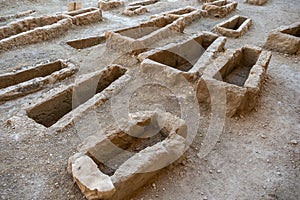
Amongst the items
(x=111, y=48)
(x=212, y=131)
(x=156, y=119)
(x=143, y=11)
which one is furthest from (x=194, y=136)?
(x=143, y=11)

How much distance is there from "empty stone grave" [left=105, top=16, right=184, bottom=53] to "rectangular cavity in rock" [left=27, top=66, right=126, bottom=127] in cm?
105

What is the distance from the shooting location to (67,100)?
6.07 m

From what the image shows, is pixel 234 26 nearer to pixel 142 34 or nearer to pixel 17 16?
pixel 142 34

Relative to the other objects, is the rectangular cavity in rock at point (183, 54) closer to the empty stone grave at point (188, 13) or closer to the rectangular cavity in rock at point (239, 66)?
the rectangular cavity in rock at point (239, 66)

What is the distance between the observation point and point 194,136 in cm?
512

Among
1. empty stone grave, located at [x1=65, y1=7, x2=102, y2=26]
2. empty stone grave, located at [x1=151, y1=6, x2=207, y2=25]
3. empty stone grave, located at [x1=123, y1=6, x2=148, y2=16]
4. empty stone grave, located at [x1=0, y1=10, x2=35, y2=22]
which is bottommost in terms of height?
empty stone grave, located at [x1=0, y1=10, x2=35, y2=22]

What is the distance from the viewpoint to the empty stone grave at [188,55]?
21.5 ft

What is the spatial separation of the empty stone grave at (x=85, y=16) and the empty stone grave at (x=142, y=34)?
211 centimetres

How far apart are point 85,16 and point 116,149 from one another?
22.7ft

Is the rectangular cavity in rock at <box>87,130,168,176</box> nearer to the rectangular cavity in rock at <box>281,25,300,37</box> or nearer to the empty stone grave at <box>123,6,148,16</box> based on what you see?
the rectangular cavity in rock at <box>281,25,300,37</box>

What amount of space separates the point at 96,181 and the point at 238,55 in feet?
16.2

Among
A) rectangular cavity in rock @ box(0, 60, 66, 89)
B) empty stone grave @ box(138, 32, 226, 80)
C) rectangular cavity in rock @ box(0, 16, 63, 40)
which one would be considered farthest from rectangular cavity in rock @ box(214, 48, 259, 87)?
rectangular cavity in rock @ box(0, 16, 63, 40)

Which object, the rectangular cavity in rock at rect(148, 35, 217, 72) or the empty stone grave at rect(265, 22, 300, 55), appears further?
the empty stone grave at rect(265, 22, 300, 55)

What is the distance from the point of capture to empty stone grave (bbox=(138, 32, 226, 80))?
6.57 metres
